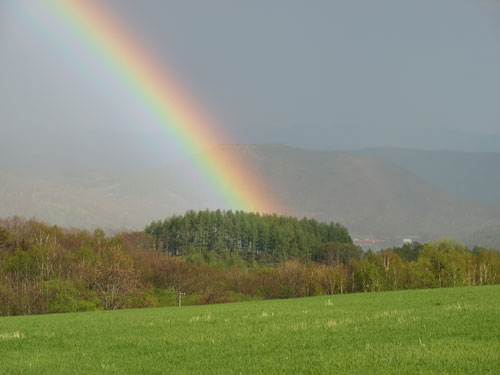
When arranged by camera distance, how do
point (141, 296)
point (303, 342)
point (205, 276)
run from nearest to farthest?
point (303, 342) → point (141, 296) → point (205, 276)

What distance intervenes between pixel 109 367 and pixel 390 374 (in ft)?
22.4

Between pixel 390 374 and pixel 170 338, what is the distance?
8611mm

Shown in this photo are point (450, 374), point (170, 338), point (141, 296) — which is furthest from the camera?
point (141, 296)

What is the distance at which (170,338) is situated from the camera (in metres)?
16.1

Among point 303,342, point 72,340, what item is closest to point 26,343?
point 72,340

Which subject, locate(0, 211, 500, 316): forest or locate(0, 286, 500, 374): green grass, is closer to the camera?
locate(0, 286, 500, 374): green grass

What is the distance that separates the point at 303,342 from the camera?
13.6 metres

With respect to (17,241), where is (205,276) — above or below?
below

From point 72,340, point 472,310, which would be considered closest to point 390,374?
point 472,310

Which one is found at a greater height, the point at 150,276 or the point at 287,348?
the point at 287,348

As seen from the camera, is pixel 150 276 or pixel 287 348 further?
pixel 150 276

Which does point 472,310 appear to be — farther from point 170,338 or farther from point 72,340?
point 72,340

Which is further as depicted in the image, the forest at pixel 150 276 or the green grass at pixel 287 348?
the forest at pixel 150 276

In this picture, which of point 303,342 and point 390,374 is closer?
point 390,374
